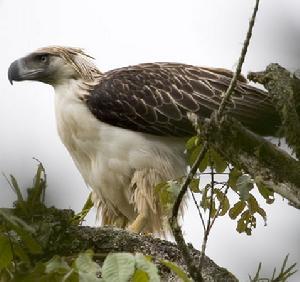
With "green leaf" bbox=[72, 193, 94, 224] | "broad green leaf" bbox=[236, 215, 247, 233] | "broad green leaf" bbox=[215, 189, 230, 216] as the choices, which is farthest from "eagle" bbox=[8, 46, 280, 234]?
"broad green leaf" bbox=[215, 189, 230, 216]

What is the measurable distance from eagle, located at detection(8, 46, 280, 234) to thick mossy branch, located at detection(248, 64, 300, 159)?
2.00 meters

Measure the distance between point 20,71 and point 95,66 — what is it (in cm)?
64

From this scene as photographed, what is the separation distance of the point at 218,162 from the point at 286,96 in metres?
0.53

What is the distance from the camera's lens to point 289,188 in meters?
4.57

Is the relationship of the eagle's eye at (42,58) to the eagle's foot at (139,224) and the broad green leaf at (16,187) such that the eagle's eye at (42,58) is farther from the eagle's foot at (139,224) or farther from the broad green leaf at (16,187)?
the broad green leaf at (16,187)

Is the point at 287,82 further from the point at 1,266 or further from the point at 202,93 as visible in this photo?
the point at 202,93

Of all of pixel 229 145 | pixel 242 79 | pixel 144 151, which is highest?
pixel 229 145

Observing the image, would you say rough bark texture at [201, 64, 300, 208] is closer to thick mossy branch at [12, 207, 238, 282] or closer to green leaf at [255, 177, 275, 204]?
green leaf at [255, 177, 275, 204]

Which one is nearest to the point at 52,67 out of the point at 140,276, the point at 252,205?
the point at 252,205

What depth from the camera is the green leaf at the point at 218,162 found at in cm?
521

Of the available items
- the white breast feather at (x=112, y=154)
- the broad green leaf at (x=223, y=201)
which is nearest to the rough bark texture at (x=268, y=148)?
the broad green leaf at (x=223, y=201)

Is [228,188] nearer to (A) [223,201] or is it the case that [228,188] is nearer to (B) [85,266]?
(A) [223,201]

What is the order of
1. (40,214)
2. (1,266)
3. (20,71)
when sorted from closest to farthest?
(1,266)
(40,214)
(20,71)

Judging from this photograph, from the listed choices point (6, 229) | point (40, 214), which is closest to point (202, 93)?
point (40, 214)
